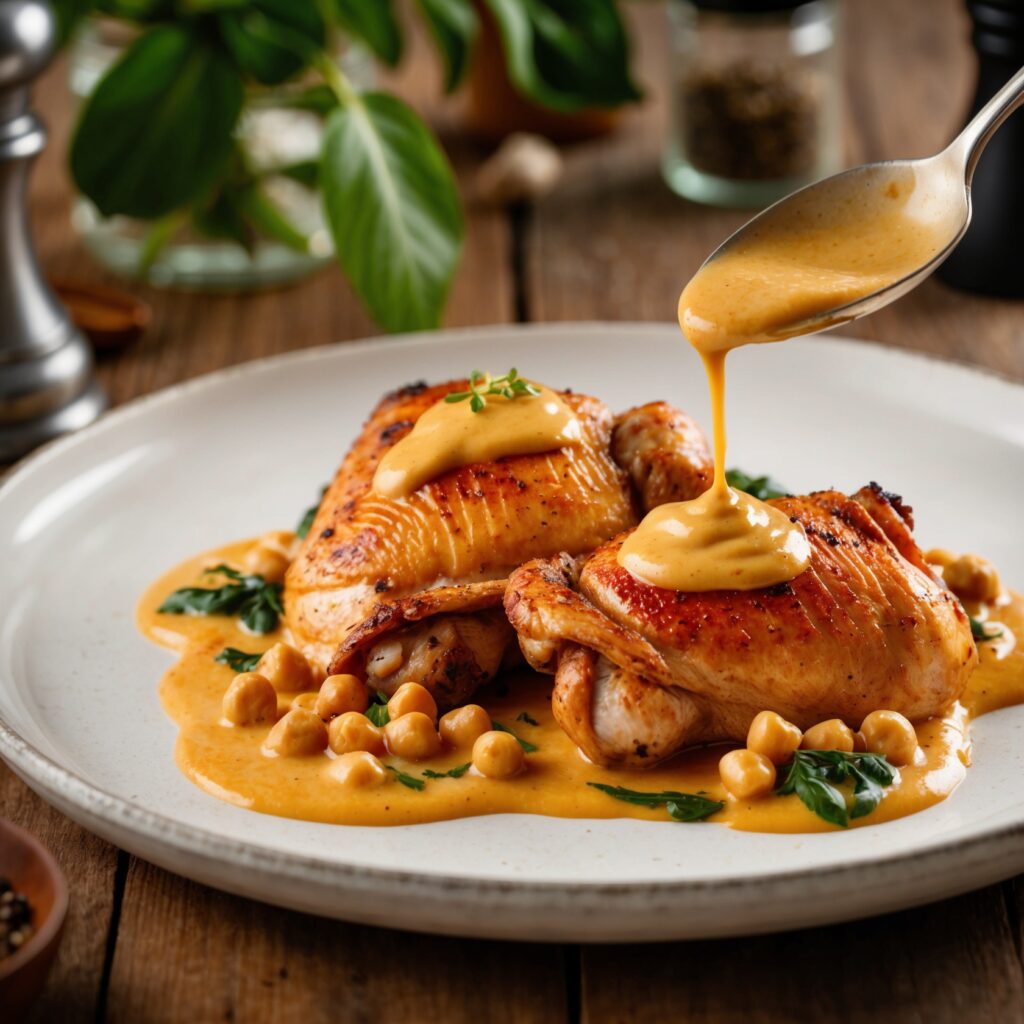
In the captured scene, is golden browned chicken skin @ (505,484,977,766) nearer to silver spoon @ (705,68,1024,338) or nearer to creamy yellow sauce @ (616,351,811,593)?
creamy yellow sauce @ (616,351,811,593)

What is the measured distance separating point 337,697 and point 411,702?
205 millimetres

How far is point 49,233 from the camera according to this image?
8.30 metres

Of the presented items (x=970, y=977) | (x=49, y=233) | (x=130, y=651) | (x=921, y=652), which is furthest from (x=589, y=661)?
(x=49, y=233)

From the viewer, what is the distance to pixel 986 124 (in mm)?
4660

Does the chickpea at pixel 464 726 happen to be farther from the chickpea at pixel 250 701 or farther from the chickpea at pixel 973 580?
the chickpea at pixel 973 580

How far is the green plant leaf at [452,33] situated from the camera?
275 inches

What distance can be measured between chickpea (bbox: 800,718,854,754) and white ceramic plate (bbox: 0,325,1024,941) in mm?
262

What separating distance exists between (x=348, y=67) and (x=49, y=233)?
77.7 inches

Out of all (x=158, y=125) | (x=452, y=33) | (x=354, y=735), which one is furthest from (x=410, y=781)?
(x=452, y=33)

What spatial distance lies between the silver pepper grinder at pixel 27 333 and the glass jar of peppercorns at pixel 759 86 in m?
3.30

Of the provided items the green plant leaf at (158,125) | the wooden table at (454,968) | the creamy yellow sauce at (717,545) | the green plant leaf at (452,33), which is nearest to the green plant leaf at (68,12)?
the green plant leaf at (158,125)

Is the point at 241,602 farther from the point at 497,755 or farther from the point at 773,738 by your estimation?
the point at 773,738

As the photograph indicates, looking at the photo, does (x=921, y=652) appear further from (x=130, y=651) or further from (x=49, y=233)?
(x=49, y=233)

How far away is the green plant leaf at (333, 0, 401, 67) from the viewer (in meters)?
6.89
